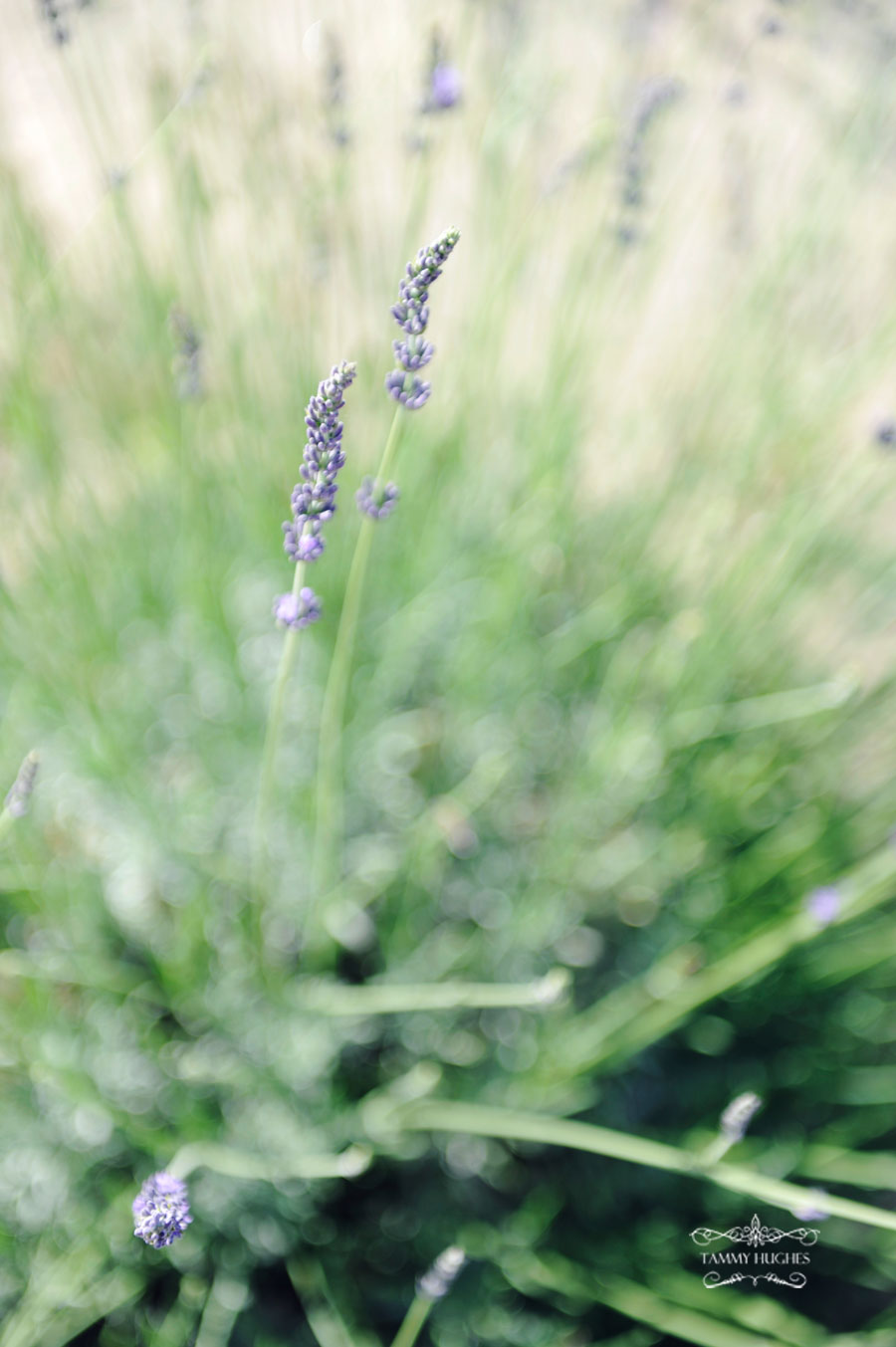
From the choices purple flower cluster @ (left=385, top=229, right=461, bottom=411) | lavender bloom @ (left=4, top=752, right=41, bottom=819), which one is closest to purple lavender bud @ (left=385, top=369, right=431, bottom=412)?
purple flower cluster @ (left=385, top=229, right=461, bottom=411)

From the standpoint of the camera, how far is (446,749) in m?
1.71

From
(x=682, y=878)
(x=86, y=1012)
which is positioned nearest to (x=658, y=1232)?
(x=682, y=878)

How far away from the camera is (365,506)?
0.73 meters

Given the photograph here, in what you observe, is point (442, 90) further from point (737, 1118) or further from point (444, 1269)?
point (444, 1269)

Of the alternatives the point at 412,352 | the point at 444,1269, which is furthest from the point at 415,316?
the point at 444,1269

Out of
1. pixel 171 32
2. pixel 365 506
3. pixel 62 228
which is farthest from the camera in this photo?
pixel 171 32

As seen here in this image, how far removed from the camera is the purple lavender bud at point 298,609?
702mm

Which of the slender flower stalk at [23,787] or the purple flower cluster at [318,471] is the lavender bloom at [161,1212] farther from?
the purple flower cluster at [318,471]

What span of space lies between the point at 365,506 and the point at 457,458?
99 cm

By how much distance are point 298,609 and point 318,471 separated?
0.12 meters

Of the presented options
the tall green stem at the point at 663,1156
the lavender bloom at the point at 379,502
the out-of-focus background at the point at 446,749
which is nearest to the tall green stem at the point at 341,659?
the lavender bloom at the point at 379,502

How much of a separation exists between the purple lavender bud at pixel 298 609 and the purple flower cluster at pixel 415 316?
0.57 ft

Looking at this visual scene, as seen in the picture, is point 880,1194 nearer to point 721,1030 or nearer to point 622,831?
point 721,1030

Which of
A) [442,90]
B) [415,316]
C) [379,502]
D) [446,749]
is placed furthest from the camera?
[446,749]
